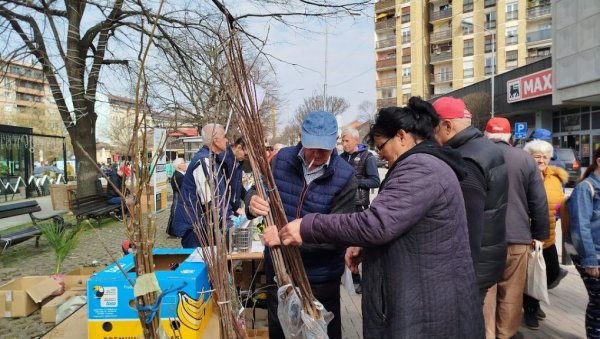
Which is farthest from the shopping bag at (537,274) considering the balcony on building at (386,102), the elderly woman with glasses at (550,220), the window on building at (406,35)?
the balcony on building at (386,102)

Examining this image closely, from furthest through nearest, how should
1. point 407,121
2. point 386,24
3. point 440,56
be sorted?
point 386,24 < point 440,56 < point 407,121

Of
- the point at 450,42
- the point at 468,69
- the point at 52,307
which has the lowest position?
the point at 52,307

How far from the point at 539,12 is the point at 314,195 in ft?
148

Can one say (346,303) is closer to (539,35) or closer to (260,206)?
(260,206)

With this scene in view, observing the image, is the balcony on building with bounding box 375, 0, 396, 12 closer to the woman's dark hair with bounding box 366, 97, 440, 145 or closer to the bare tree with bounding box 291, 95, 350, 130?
the bare tree with bounding box 291, 95, 350, 130

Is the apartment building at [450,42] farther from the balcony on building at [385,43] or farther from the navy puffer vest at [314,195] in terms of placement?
the navy puffer vest at [314,195]

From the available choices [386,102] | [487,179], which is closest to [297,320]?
[487,179]

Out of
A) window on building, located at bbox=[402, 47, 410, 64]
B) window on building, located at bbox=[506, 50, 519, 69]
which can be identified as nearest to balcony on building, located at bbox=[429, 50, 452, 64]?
window on building, located at bbox=[402, 47, 410, 64]

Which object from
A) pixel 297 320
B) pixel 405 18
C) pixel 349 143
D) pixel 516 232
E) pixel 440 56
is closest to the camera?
pixel 297 320

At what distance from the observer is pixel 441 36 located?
46.3 m

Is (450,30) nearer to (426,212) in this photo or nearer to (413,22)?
(413,22)

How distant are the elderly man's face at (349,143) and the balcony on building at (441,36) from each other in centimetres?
4536

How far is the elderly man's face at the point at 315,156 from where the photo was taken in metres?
2.29

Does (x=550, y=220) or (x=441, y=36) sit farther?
(x=441, y=36)
